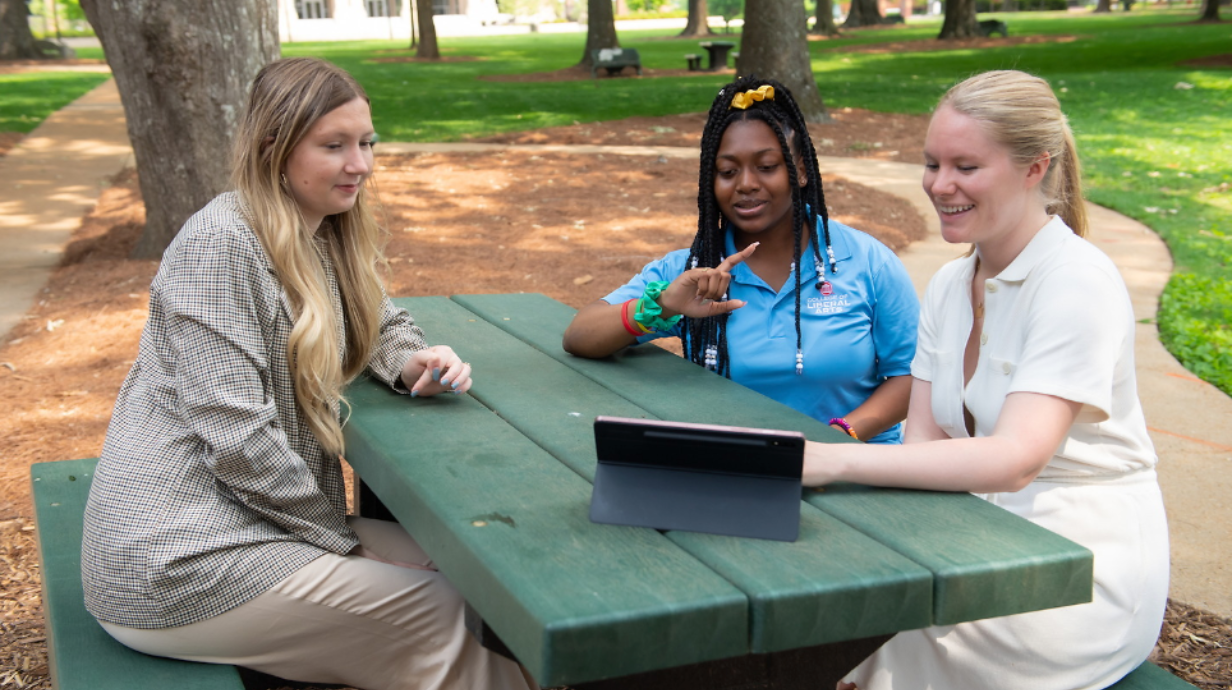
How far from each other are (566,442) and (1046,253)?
0.99m

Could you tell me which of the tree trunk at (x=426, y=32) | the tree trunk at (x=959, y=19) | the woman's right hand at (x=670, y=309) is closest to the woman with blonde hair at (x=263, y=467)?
the woman's right hand at (x=670, y=309)

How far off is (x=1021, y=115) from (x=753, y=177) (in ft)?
2.63

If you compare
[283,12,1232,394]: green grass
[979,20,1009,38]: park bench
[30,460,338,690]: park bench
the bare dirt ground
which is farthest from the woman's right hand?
[979,20,1009,38]: park bench

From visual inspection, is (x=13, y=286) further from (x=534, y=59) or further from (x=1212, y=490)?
(x=534, y=59)

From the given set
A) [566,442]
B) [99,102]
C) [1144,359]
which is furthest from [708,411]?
[99,102]

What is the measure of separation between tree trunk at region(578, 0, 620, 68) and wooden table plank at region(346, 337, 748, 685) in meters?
23.6

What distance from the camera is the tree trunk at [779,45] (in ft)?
43.7

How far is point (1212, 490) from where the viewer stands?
379 cm

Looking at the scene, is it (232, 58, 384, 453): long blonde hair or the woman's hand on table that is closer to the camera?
(232, 58, 384, 453): long blonde hair

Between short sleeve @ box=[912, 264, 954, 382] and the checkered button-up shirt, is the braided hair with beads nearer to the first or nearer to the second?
short sleeve @ box=[912, 264, 954, 382]

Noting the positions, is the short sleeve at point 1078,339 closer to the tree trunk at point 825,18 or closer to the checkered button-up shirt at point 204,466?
the checkered button-up shirt at point 204,466

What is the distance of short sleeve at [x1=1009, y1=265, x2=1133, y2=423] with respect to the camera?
6.37ft

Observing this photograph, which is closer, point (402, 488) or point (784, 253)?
point (402, 488)

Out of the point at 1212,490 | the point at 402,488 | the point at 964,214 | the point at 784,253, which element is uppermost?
the point at 964,214
